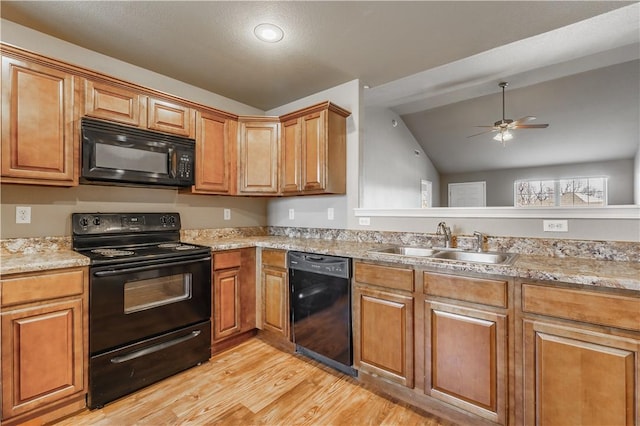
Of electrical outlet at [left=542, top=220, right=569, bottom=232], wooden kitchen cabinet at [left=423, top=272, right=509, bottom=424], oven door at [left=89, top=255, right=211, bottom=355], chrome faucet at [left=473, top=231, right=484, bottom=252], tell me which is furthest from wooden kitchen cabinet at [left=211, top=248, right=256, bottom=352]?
electrical outlet at [left=542, top=220, right=569, bottom=232]

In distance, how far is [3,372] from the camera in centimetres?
153

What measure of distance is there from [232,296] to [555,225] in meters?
2.44

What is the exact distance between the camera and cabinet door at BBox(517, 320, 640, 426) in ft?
4.09

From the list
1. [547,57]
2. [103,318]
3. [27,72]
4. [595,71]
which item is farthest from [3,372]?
[595,71]

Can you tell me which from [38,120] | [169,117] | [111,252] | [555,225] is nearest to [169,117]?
[169,117]

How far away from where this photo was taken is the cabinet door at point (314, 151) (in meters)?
2.66

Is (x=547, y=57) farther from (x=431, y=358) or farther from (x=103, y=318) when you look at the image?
(x=103, y=318)

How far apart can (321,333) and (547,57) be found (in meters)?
3.71

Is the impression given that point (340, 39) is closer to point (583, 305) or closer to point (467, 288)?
point (467, 288)

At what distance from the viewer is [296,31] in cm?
208

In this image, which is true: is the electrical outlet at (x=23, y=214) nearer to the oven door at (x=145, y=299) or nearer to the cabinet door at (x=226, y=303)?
the oven door at (x=145, y=299)

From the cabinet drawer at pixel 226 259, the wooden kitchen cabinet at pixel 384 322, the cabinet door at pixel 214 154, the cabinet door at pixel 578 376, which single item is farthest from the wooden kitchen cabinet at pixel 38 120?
the cabinet door at pixel 578 376

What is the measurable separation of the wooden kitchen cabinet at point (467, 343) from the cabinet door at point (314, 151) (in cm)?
133

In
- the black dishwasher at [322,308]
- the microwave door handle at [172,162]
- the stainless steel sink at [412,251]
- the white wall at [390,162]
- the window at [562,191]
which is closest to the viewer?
the black dishwasher at [322,308]
